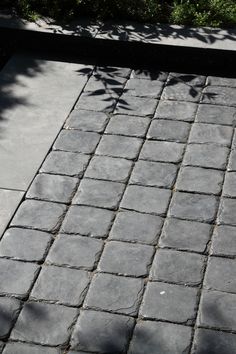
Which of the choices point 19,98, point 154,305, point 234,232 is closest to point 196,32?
point 19,98

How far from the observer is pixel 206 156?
5.58m

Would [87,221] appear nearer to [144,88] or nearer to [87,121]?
[87,121]

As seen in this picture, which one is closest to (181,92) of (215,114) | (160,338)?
(215,114)

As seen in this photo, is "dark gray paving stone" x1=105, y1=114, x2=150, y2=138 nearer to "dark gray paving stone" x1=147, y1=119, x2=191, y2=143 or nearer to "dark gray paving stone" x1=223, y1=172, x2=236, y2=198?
"dark gray paving stone" x1=147, y1=119, x2=191, y2=143

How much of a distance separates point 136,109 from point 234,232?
1917mm

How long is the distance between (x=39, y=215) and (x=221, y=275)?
4.53 feet

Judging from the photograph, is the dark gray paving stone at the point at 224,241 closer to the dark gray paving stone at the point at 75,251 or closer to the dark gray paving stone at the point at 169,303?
the dark gray paving stone at the point at 169,303

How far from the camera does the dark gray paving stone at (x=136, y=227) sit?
469 centimetres

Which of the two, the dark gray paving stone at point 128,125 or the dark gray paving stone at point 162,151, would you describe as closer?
the dark gray paving stone at point 162,151

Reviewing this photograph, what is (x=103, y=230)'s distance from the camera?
476 cm

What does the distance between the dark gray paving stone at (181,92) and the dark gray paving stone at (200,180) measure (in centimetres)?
121

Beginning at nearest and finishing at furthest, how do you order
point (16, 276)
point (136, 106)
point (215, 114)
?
point (16, 276) → point (215, 114) → point (136, 106)

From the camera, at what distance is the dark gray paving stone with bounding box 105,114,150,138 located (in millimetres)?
5898

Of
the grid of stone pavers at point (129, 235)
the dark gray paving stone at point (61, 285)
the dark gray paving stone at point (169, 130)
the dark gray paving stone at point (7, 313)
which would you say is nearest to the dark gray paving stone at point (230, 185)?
the grid of stone pavers at point (129, 235)
